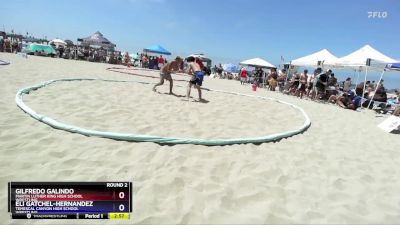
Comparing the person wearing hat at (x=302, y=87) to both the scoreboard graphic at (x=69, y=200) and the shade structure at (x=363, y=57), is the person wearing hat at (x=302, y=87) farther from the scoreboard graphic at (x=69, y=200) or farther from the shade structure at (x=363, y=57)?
the scoreboard graphic at (x=69, y=200)

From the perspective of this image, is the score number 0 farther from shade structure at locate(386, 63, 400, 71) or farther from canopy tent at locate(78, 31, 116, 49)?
canopy tent at locate(78, 31, 116, 49)

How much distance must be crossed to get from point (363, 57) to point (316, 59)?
395cm

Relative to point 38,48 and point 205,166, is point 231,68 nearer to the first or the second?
point 38,48

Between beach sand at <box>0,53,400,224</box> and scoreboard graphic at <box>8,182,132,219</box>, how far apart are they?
10 centimetres

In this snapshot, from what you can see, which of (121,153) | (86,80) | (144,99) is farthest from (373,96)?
(121,153)

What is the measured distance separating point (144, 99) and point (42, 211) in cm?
545

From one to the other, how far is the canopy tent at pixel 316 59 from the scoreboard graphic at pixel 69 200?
1738 cm

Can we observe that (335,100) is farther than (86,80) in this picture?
Yes

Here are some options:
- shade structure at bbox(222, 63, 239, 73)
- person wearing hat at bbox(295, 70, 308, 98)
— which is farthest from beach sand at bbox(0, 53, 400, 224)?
shade structure at bbox(222, 63, 239, 73)

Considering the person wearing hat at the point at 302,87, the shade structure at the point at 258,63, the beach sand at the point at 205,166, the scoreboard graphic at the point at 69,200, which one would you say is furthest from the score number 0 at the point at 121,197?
the shade structure at the point at 258,63

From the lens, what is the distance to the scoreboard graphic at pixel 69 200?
2.92 meters

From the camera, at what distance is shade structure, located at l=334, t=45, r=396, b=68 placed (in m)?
14.7

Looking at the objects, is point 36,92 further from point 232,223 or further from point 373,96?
point 373,96

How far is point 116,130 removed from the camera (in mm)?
5207
